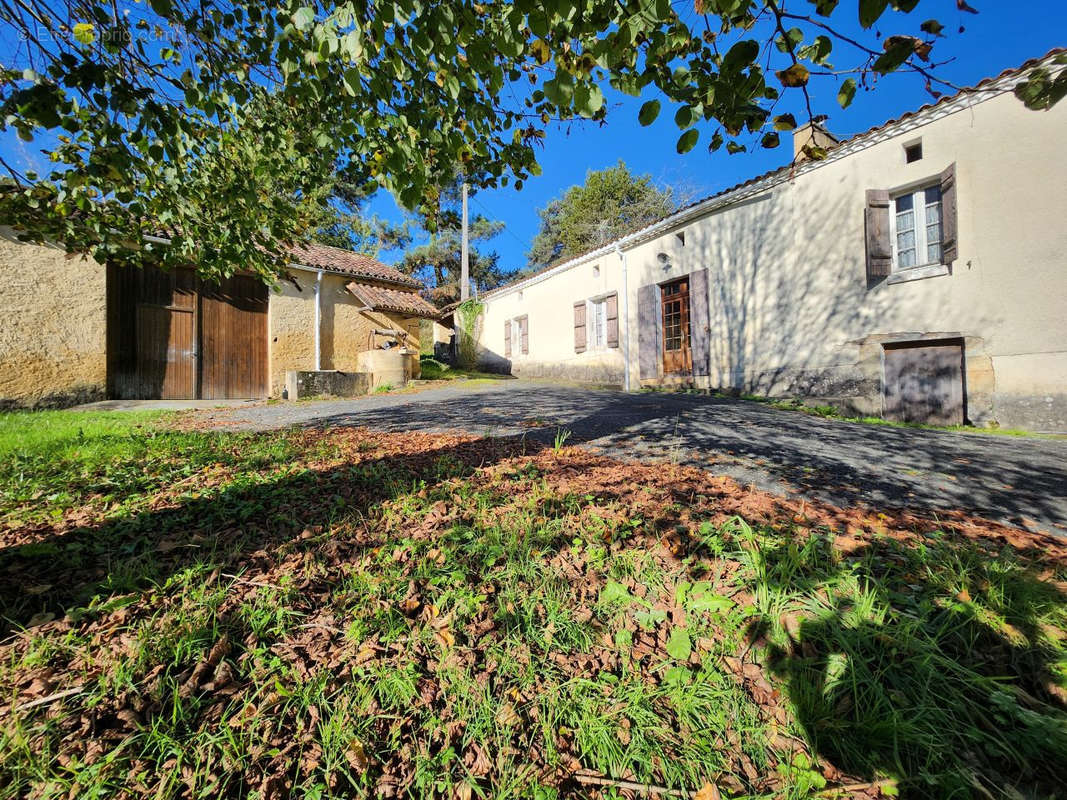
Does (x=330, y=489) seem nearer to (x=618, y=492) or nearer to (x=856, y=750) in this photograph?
(x=618, y=492)

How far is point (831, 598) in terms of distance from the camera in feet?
5.28

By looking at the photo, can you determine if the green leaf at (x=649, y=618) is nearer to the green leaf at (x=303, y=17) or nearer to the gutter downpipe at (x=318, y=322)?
the green leaf at (x=303, y=17)

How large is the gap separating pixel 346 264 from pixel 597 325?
721 centimetres

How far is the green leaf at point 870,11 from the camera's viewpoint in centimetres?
118

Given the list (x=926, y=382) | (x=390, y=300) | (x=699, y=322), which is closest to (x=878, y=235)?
(x=926, y=382)

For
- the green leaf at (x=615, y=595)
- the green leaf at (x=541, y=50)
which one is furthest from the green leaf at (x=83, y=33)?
the green leaf at (x=615, y=595)

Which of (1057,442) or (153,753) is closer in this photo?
(153,753)

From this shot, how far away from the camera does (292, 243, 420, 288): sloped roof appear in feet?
34.1

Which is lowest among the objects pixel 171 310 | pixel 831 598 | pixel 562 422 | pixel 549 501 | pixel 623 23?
pixel 831 598

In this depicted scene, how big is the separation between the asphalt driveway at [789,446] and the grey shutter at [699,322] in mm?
2337

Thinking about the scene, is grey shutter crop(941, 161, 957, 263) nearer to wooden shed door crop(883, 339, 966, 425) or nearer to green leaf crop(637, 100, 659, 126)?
wooden shed door crop(883, 339, 966, 425)

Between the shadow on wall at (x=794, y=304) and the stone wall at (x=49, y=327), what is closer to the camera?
the shadow on wall at (x=794, y=304)

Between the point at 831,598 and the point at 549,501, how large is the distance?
1.38 metres

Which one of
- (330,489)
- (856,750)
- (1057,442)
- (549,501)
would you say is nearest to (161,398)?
(330,489)
